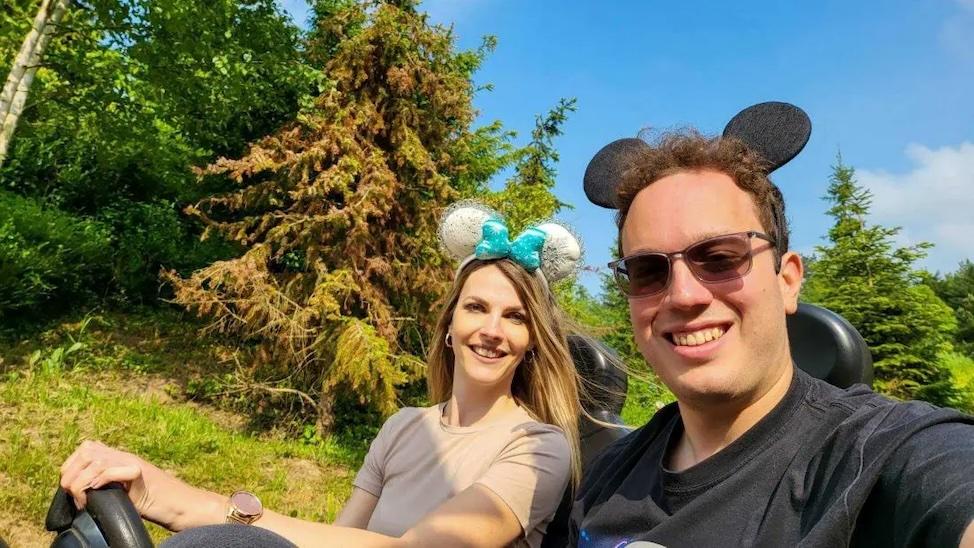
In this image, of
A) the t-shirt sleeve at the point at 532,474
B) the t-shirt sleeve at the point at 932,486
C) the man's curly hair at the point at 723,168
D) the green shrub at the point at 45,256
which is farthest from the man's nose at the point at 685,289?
the green shrub at the point at 45,256

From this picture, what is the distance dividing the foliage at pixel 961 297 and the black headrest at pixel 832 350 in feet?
76.4

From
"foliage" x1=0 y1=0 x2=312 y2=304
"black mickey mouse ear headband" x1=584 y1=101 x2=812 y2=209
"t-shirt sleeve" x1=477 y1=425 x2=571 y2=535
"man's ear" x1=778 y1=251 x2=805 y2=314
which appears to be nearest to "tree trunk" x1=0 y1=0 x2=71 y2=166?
"foliage" x1=0 y1=0 x2=312 y2=304

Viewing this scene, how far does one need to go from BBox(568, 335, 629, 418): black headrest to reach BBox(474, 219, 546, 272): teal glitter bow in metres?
0.39

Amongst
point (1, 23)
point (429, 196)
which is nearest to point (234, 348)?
point (429, 196)

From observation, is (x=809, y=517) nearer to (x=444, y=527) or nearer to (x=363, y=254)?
(x=444, y=527)

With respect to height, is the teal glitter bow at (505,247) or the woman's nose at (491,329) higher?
the teal glitter bow at (505,247)

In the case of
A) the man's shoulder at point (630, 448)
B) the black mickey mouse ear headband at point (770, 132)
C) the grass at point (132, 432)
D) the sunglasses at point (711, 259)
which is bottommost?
the grass at point (132, 432)

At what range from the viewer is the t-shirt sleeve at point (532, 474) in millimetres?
1719

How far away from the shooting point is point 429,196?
696 centimetres

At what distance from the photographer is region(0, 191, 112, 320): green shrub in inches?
285

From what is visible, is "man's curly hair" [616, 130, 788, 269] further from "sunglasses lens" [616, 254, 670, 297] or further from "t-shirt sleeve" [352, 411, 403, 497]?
"t-shirt sleeve" [352, 411, 403, 497]

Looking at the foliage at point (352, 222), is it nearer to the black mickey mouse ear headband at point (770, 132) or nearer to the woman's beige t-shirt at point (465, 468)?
the woman's beige t-shirt at point (465, 468)

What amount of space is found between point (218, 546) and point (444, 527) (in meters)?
0.69

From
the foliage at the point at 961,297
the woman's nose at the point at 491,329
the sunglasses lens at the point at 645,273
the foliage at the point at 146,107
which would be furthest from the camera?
the foliage at the point at 961,297
